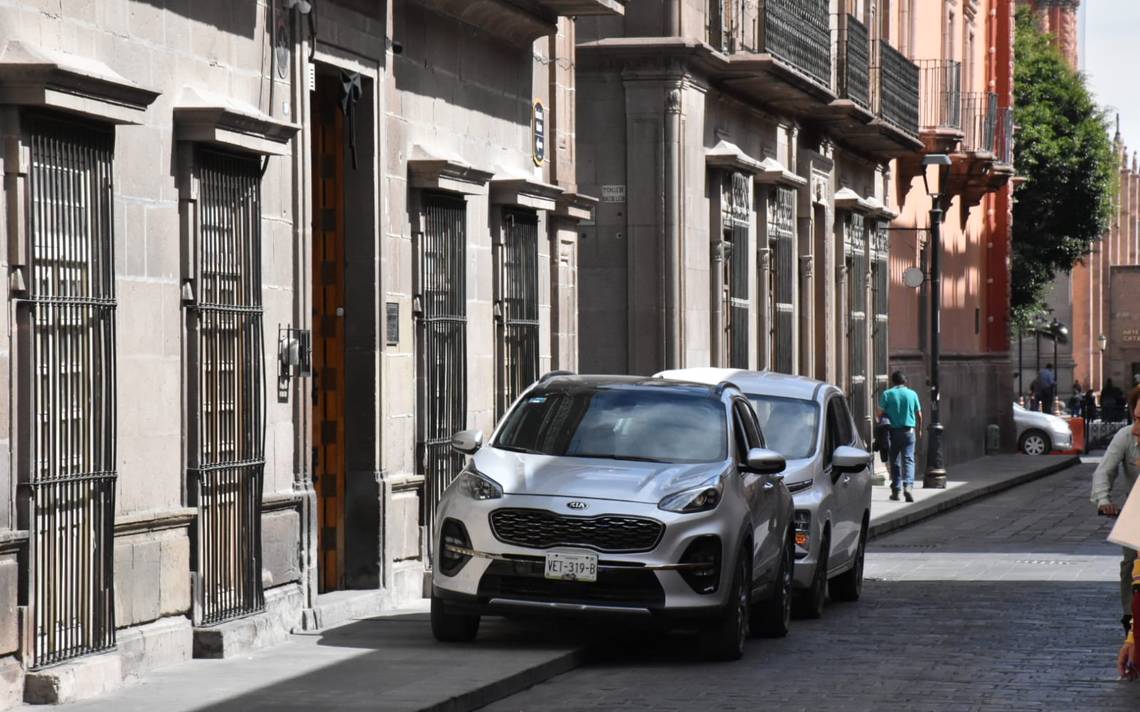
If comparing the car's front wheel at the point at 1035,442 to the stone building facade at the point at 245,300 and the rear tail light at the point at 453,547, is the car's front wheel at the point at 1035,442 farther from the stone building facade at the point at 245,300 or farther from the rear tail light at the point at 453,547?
the rear tail light at the point at 453,547

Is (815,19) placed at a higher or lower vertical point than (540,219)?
higher

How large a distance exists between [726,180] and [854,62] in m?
6.64

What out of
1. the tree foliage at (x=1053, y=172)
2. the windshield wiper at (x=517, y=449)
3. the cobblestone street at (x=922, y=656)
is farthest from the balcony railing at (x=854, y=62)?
the tree foliage at (x=1053, y=172)

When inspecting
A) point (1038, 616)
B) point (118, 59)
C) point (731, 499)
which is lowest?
point (1038, 616)

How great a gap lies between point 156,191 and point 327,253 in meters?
3.87

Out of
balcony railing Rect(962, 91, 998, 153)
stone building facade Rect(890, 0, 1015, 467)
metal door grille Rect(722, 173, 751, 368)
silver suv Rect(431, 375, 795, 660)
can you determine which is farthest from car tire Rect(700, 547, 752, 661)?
balcony railing Rect(962, 91, 998, 153)

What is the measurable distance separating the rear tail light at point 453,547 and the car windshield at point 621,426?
0.87 metres

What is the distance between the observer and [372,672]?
1212cm

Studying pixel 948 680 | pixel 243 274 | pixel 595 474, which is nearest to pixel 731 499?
pixel 595 474

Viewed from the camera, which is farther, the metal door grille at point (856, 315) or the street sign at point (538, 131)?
the metal door grille at point (856, 315)

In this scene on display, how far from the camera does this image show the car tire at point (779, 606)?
15094 mm

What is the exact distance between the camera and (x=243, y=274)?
45.1 ft

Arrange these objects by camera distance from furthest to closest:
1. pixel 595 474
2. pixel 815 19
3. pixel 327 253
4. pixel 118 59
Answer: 1. pixel 815 19
2. pixel 327 253
3. pixel 595 474
4. pixel 118 59

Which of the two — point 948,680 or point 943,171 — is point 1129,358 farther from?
point 948,680
